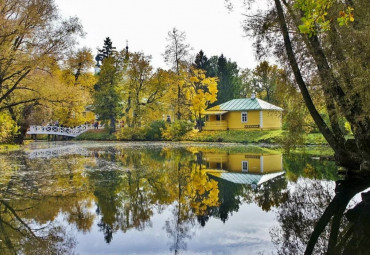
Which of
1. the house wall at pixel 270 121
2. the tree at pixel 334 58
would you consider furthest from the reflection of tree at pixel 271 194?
the house wall at pixel 270 121

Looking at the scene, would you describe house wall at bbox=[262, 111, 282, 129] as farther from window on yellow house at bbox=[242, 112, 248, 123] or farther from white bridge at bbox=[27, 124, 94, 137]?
white bridge at bbox=[27, 124, 94, 137]

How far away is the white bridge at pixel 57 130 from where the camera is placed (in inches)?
1602

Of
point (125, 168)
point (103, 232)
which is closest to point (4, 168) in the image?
point (125, 168)

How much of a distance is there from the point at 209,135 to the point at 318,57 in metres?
28.2

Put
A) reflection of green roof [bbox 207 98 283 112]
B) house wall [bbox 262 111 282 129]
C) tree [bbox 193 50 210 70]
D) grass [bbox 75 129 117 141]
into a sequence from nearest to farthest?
reflection of green roof [bbox 207 98 283 112], house wall [bbox 262 111 282 129], grass [bbox 75 129 117 141], tree [bbox 193 50 210 70]

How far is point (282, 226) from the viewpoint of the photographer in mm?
6238

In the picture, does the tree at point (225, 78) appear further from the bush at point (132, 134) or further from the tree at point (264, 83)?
the bush at point (132, 134)

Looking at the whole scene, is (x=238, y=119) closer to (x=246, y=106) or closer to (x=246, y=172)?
(x=246, y=106)

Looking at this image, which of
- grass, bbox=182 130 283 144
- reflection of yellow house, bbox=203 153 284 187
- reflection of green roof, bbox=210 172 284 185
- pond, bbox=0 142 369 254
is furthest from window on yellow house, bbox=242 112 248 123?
pond, bbox=0 142 369 254

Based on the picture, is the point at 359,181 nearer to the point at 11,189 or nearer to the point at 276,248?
the point at 276,248

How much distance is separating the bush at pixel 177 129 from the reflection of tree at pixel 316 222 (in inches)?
1155

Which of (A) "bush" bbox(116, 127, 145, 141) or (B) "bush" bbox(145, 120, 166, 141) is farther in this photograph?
(A) "bush" bbox(116, 127, 145, 141)

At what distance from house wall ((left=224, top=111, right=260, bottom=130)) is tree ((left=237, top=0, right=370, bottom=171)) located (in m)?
27.9

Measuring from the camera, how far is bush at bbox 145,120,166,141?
134ft
